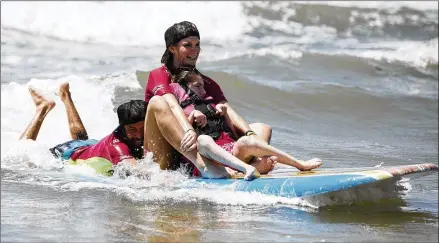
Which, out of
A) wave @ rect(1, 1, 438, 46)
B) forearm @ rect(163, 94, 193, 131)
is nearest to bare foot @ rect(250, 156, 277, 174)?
forearm @ rect(163, 94, 193, 131)

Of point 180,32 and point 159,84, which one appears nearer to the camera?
point 159,84

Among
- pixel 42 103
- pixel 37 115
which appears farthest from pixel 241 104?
pixel 37 115

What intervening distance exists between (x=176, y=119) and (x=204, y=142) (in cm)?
28

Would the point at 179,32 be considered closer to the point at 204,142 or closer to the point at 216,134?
the point at 216,134

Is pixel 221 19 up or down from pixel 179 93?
up

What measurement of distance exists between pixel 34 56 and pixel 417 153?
8445 mm

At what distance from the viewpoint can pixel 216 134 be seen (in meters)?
6.30

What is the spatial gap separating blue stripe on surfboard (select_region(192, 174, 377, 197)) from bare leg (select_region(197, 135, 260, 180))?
0.07 m

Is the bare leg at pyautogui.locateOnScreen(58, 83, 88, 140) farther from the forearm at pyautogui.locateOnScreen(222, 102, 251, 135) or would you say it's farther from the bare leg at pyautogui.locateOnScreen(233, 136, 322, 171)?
the bare leg at pyautogui.locateOnScreen(233, 136, 322, 171)

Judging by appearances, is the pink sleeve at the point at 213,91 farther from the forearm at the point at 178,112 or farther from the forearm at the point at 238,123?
the forearm at the point at 178,112

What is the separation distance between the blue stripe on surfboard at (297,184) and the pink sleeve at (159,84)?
2.50 feet

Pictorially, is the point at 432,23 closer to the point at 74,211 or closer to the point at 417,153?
the point at 417,153

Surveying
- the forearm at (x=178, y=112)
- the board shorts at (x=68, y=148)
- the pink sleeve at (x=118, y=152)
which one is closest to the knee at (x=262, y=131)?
the forearm at (x=178, y=112)

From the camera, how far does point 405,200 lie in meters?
6.26
